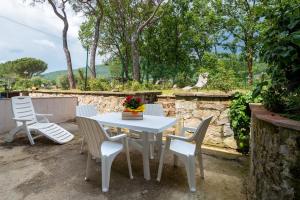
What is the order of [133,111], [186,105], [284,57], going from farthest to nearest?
[186,105], [133,111], [284,57]

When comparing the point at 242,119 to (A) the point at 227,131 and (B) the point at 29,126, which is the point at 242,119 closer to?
(A) the point at 227,131

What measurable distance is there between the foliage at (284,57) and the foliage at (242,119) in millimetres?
1210

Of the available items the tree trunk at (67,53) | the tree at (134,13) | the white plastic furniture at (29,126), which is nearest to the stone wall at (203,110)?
the white plastic furniture at (29,126)

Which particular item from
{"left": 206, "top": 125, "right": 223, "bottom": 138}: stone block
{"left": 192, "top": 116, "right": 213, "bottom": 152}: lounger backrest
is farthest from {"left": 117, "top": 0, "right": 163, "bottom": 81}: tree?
{"left": 192, "top": 116, "right": 213, "bottom": 152}: lounger backrest

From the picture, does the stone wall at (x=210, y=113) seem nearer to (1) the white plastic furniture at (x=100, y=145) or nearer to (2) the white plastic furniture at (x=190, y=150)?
(2) the white plastic furniture at (x=190, y=150)

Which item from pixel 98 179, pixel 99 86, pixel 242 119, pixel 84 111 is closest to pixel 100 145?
pixel 98 179

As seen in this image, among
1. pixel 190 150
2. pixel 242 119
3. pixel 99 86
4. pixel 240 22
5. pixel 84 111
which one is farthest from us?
pixel 240 22

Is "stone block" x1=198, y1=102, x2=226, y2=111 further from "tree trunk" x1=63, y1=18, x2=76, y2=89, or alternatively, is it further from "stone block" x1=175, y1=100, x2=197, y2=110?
"tree trunk" x1=63, y1=18, x2=76, y2=89

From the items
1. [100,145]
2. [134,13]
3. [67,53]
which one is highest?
[134,13]

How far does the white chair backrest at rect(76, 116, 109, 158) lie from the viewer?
2287 millimetres

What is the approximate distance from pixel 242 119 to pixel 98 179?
243 centimetres

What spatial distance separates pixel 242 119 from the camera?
3422 millimetres

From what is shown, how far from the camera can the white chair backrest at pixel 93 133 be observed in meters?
2.29

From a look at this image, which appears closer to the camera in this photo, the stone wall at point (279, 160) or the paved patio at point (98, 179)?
the stone wall at point (279, 160)
